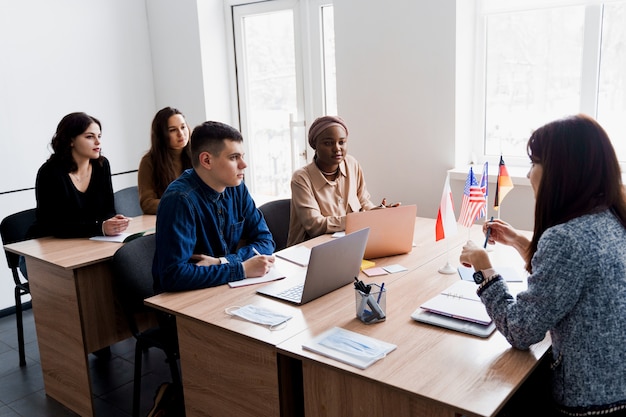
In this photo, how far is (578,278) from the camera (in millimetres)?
1421

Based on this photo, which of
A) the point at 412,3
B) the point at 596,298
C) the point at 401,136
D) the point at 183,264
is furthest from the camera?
the point at 401,136

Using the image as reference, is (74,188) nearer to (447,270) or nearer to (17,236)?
(17,236)

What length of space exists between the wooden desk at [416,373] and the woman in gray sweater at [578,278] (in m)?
0.10

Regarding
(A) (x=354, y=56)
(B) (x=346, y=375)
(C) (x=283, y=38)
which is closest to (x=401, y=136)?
(A) (x=354, y=56)

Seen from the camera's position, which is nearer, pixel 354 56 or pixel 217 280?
pixel 217 280

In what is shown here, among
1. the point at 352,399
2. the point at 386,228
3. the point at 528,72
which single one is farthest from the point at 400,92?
the point at 352,399

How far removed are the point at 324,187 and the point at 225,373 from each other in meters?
1.36

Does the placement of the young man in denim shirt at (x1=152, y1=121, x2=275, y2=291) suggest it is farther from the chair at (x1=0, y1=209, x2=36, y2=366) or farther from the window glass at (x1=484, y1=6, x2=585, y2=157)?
the window glass at (x1=484, y1=6, x2=585, y2=157)

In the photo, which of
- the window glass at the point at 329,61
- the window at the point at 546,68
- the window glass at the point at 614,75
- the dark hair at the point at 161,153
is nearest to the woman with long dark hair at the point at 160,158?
the dark hair at the point at 161,153

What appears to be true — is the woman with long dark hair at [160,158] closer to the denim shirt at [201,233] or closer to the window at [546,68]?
the denim shirt at [201,233]

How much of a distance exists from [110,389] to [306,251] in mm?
1328

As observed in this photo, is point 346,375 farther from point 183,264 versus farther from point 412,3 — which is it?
point 412,3

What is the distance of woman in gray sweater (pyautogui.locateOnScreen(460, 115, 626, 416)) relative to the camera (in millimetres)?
1435

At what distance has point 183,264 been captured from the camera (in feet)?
6.98
